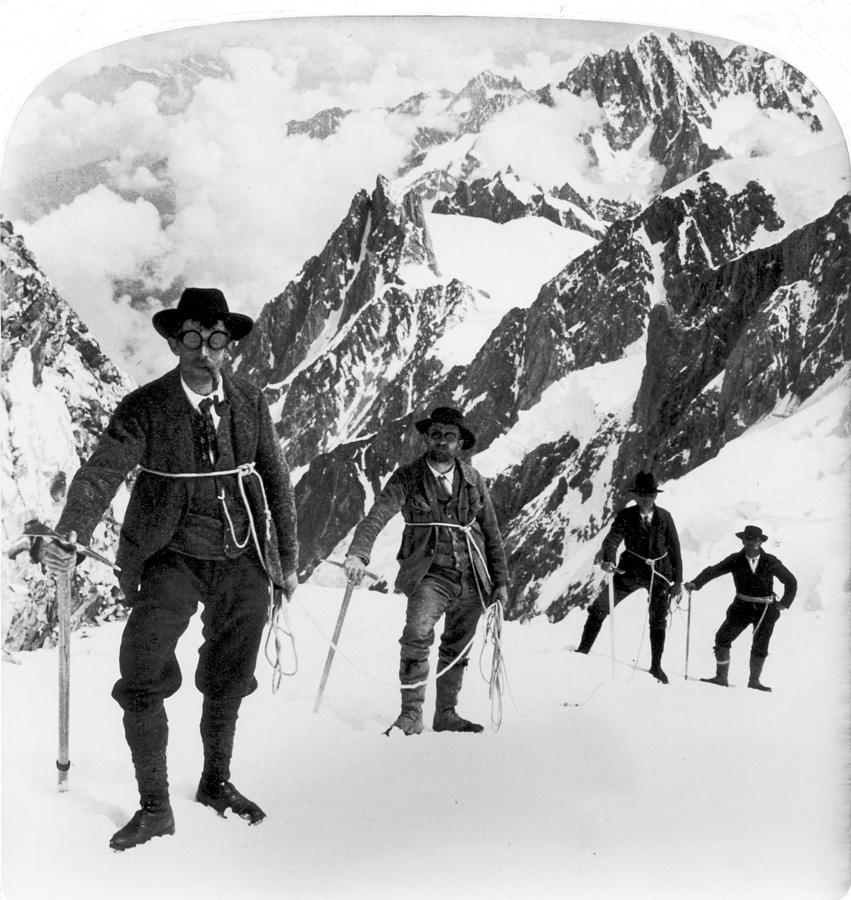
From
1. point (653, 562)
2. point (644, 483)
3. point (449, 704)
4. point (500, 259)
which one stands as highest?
point (500, 259)

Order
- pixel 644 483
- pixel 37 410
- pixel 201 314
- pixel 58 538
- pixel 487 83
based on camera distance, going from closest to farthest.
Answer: pixel 58 538, pixel 201 314, pixel 37 410, pixel 487 83, pixel 644 483

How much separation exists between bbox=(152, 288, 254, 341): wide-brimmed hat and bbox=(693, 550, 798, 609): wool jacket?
67.7 inches

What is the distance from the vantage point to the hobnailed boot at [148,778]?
303 cm

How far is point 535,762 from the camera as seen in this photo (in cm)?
340

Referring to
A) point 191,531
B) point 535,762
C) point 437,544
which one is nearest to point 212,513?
point 191,531

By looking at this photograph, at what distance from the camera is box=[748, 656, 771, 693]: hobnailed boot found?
354cm

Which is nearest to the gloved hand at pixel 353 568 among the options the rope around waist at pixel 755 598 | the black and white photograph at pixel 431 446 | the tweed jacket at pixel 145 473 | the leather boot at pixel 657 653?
the black and white photograph at pixel 431 446

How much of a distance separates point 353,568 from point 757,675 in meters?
1.42

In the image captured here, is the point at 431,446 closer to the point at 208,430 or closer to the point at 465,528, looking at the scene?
the point at 465,528

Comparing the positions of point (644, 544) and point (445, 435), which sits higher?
point (445, 435)

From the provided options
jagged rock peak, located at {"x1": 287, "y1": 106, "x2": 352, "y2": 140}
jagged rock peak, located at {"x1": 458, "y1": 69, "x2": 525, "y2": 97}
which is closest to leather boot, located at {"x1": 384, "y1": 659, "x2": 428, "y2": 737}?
jagged rock peak, located at {"x1": 287, "y1": 106, "x2": 352, "y2": 140}

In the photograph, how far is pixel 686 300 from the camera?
11.5 ft

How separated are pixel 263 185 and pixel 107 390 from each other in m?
0.80

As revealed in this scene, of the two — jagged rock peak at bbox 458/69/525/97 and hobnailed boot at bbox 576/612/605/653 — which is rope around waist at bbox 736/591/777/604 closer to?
hobnailed boot at bbox 576/612/605/653
